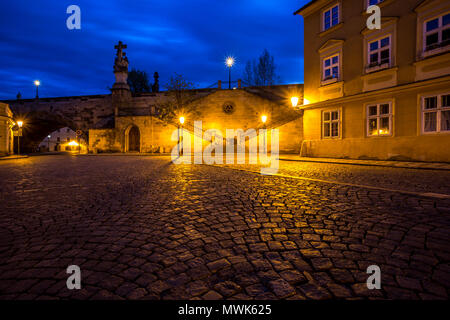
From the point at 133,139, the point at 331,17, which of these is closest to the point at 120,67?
the point at 133,139

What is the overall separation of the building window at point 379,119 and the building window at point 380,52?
Result: 227 cm

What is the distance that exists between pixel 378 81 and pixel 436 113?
332cm

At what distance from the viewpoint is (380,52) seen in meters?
13.8

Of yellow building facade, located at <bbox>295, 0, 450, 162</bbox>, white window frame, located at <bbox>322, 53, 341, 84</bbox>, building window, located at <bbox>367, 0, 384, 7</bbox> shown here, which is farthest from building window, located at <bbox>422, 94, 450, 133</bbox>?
building window, located at <bbox>367, 0, 384, 7</bbox>

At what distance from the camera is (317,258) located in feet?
8.21

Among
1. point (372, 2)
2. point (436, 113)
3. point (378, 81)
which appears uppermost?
point (372, 2)

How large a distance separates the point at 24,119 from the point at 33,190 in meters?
41.7

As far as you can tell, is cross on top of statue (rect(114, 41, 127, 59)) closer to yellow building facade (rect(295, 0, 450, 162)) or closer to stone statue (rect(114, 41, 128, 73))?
stone statue (rect(114, 41, 128, 73))

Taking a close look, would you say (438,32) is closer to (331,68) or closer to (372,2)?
(372,2)

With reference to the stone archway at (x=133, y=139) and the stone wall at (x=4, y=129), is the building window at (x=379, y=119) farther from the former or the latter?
the stone wall at (x=4, y=129)

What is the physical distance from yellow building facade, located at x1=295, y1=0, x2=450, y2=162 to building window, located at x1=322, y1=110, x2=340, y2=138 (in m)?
0.06

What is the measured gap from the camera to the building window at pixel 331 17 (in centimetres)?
1590

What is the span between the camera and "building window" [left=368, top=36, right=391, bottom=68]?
526 inches
